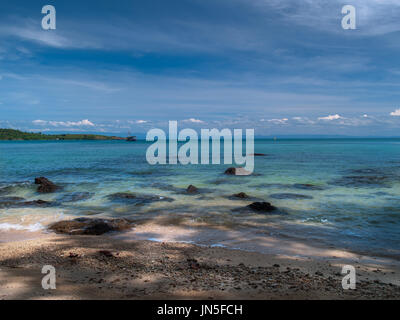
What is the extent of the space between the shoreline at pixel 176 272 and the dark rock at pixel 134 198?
7122 millimetres

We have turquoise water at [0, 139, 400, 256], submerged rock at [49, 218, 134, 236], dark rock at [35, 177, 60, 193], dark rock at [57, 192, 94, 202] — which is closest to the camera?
submerged rock at [49, 218, 134, 236]

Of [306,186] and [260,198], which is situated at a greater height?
[306,186]

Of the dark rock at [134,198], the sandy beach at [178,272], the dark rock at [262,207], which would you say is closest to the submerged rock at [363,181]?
the dark rock at [262,207]

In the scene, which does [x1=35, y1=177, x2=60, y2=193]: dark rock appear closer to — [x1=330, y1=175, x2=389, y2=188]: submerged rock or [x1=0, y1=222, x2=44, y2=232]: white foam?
[x1=0, y1=222, x2=44, y2=232]: white foam

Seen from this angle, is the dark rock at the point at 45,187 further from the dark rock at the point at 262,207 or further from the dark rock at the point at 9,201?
the dark rock at the point at 262,207

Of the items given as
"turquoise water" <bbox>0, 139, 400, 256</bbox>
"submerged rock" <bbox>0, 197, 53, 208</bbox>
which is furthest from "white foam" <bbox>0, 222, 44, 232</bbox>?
"submerged rock" <bbox>0, 197, 53, 208</bbox>

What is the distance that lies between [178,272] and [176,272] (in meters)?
0.05

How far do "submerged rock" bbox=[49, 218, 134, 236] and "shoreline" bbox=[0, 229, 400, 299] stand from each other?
112 centimetres

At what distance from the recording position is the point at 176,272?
6.62 metres

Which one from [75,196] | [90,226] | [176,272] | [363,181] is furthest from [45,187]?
[363,181]

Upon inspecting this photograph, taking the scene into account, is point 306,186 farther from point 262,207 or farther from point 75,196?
point 75,196

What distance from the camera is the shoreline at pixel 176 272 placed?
17.9ft

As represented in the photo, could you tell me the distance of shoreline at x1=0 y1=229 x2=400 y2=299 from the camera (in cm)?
546
